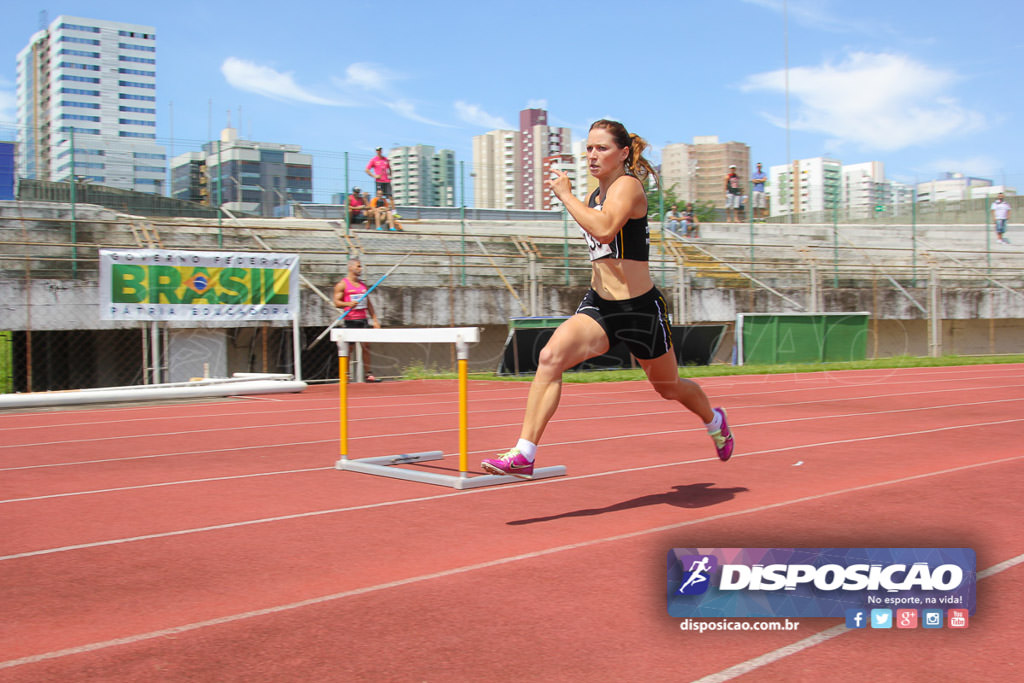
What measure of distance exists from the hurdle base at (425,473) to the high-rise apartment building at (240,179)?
42.9ft

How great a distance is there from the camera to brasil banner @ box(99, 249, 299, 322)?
13633mm

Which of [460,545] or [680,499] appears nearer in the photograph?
[460,545]

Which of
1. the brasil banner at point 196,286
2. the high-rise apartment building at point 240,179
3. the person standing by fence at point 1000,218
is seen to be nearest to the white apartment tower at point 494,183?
the high-rise apartment building at point 240,179

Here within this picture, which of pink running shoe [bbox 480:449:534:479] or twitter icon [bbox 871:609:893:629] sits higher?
pink running shoe [bbox 480:449:534:479]

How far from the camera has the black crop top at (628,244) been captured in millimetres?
5012

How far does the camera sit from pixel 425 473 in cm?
602

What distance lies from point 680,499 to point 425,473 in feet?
5.35

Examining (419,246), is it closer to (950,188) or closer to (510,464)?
(510,464)

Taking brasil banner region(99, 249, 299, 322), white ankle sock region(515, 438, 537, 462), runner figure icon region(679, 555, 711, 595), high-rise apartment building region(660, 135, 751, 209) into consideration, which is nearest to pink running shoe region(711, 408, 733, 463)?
white ankle sock region(515, 438, 537, 462)

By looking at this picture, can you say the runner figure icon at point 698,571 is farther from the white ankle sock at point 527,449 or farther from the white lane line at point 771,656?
the white ankle sock at point 527,449

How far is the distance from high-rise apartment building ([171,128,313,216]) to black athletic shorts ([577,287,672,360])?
1464 cm

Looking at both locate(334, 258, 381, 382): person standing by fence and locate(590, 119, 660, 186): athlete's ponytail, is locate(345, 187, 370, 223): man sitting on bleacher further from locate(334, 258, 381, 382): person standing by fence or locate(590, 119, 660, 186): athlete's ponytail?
locate(590, 119, 660, 186): athlete's ponytail

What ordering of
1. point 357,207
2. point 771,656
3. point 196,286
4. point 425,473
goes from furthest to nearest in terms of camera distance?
point 357,207
point 196,286
point 425,473
point 771,656

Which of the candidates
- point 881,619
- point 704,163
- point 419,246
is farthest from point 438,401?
point 704,163
